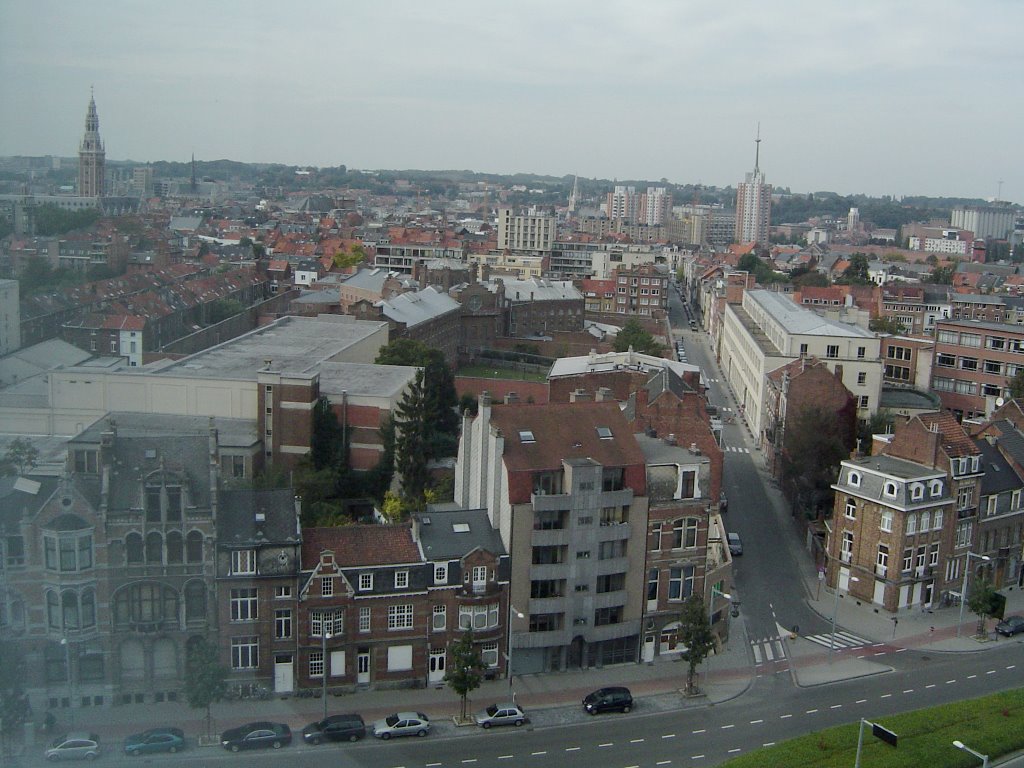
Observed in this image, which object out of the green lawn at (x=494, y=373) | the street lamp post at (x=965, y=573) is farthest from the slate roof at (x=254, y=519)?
the green lawn at (x=494, y=373)

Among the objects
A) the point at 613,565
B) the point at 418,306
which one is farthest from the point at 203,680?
the point at 418,306

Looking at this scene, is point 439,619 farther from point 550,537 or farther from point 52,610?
point 52,610

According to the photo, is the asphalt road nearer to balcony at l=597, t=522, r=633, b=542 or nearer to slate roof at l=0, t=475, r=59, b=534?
balcony at l=597, t=522, r=633, b=542

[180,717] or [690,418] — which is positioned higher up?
[690,418]

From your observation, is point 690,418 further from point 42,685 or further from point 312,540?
point 42,685

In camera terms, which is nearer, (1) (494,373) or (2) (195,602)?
(2) (195,602)

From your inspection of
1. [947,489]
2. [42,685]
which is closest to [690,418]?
[947,489]
